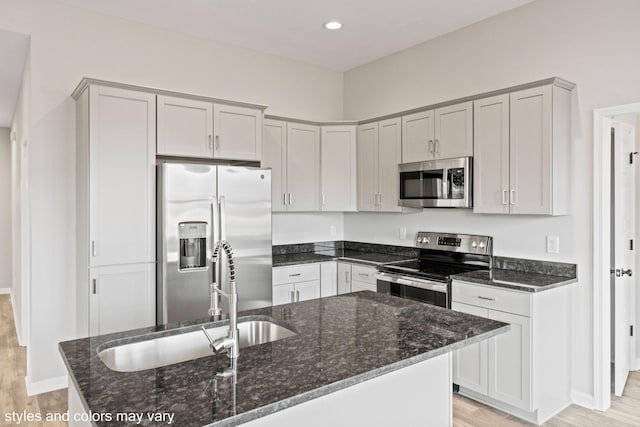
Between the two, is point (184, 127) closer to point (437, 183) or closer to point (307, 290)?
point (307, 290)

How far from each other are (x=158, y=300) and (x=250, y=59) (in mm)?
2647

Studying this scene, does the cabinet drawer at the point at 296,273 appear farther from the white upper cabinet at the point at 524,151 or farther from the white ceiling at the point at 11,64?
the white ceiling at the point at 11,64

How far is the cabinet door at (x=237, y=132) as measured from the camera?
12.1 feet

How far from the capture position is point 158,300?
3314 millimetres

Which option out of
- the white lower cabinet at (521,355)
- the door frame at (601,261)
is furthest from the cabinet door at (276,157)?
the door frame at (601,261)

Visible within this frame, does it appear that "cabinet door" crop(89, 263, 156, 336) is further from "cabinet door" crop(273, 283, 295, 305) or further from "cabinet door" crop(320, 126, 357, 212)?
"cabinet door" crop(320, 126, 357, 212)

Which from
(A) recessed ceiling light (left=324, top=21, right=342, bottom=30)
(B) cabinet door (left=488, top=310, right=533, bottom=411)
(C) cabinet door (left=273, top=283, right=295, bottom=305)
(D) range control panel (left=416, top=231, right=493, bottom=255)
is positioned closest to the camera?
(B) cabinet door (left=488, top=310, right=533, bottom=411)

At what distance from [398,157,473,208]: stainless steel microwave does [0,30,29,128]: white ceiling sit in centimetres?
338

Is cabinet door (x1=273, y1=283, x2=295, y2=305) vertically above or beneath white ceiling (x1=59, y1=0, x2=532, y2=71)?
beneath

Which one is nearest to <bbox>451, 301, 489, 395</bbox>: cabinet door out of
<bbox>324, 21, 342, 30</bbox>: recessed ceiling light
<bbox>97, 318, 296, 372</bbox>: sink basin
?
<bbox>97, 318, 296, 372</bbox>: sink basin

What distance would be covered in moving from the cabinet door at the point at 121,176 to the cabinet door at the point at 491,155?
2.56 meters

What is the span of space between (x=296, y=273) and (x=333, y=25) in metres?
2.32

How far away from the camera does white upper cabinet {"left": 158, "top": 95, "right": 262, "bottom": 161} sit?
3.41 meters

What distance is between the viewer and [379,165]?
14.4 ft
